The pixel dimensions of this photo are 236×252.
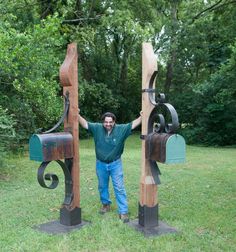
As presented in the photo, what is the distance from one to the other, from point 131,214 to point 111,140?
3.88 feet

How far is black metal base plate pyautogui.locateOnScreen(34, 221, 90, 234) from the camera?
5274 millimetres

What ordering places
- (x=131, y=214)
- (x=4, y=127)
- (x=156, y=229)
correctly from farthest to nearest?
(x=4, y=127) → (x=131, y=214) → (x=156, y=229)

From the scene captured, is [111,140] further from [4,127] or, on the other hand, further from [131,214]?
[4,127]

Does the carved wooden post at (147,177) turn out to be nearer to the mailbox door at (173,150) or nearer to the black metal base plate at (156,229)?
the black metal base plate at (156,229)

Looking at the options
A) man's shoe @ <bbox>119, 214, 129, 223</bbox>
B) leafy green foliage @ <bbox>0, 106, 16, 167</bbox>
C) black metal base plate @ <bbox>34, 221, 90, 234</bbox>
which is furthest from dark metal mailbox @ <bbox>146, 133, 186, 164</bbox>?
leafy green foliage @ <bbox>0, 106, 16, 167</bbox>

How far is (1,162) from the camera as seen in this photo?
8.75 metres

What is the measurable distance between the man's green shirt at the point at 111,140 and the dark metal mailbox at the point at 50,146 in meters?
0.56

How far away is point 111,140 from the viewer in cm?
578

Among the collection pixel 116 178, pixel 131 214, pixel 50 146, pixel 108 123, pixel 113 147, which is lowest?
pixel 131 214

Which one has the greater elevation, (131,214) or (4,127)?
(4,127)

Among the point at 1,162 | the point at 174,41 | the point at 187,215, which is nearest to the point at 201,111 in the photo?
the point at 174,41

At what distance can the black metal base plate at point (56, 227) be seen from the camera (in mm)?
Result: 5274

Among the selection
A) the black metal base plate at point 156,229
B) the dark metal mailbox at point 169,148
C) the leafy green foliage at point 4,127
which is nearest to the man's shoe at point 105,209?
the black metal base plate at point 156,229

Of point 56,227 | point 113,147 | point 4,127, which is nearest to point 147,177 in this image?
point 113,147
